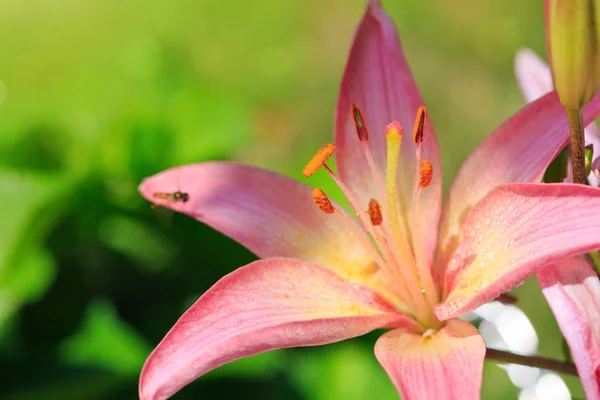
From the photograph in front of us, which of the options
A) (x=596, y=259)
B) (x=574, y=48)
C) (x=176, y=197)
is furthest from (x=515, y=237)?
(x=176, y=197)

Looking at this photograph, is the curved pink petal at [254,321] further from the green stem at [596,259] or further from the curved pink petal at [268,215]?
the green stem at [596,259]

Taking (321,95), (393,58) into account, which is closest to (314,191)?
(393,58)


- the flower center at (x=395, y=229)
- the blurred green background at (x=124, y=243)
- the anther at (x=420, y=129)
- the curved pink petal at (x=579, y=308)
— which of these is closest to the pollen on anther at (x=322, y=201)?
the flower center at (x=395, y=229)

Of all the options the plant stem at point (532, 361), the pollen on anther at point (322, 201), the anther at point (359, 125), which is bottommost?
the plant stem at point (532, 361)

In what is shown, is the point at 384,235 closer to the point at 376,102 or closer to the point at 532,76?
the point at 376,102

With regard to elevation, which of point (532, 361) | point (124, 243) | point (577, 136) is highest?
point (577, 136)
